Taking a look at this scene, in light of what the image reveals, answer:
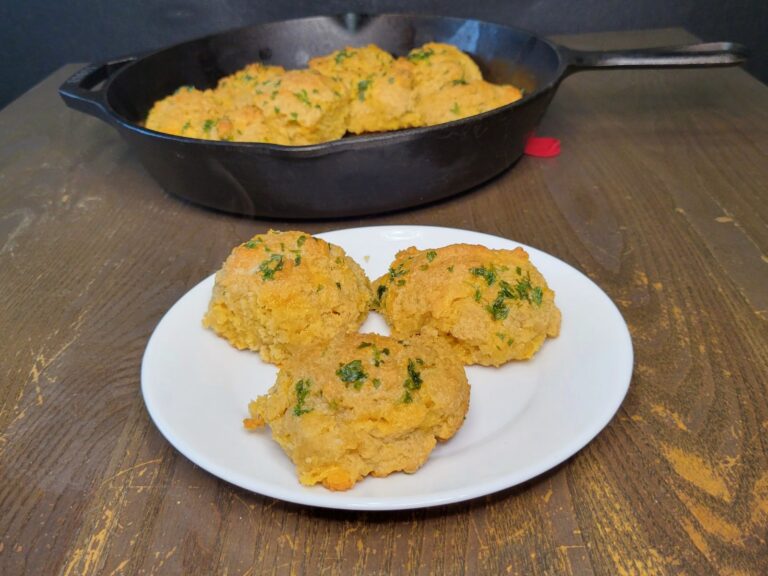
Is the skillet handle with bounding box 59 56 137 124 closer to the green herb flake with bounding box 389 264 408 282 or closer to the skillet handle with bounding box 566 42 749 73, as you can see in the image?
the green herb flake with bounding box 389 264 408 282

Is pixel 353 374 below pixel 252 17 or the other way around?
the other way around

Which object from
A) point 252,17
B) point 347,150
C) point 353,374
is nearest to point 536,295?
point 353,374

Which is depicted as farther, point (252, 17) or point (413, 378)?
point (252, 17)

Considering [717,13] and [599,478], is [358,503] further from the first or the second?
[717,13]

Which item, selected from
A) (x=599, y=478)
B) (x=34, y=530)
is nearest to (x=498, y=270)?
(x=599, y=478)

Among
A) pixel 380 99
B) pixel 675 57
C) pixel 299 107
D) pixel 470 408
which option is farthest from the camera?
pixel 380 99

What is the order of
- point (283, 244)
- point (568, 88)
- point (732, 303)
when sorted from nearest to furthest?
point (283, 244) < point (732, 303) < point (568, 88)

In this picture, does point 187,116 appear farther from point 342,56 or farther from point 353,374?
point 353,374
